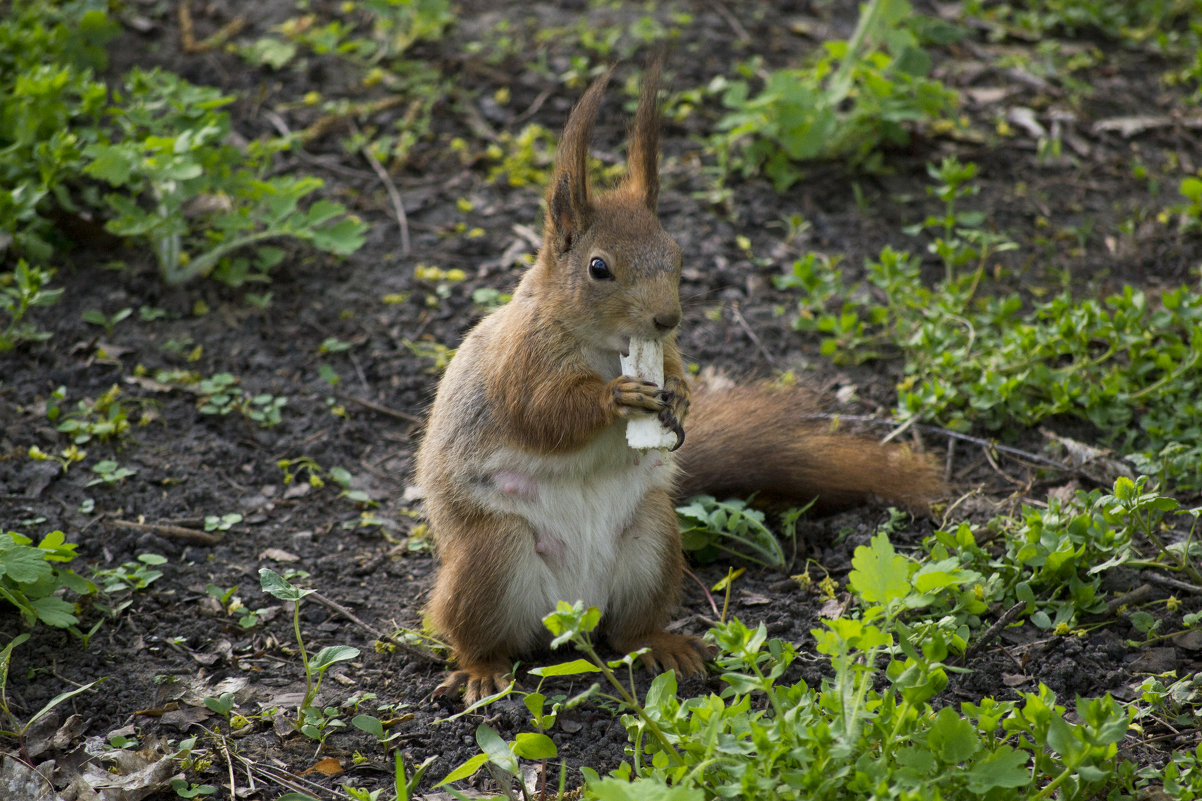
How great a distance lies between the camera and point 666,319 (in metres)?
2.56

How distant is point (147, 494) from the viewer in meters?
3.29

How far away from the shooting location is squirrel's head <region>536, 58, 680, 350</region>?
2.59m

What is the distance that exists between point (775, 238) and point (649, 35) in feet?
4.71

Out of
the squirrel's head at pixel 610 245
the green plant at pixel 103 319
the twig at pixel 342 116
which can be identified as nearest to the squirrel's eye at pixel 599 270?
the squirrel's head at pixel 610 245

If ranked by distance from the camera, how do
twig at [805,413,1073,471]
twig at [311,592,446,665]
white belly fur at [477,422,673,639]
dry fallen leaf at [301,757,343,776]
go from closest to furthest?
dry fallen leaf at [301,757,343,776]
white belly fur at [477,422,673,639]
twig at [311,592,446,665]
twig at [805,413,1073,471]

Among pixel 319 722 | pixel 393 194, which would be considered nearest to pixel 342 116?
pixel 393 194

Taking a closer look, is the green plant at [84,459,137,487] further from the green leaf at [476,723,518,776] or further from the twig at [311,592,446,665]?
the green leaf at [476,723,518,776]

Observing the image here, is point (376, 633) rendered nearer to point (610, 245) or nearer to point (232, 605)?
point (232, 605)

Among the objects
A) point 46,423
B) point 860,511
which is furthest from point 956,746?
point 46,423

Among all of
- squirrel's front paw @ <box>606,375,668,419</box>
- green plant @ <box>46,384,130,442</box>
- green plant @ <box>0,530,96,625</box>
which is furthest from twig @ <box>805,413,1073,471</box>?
green plant @ <box>46,384,130,442</box>

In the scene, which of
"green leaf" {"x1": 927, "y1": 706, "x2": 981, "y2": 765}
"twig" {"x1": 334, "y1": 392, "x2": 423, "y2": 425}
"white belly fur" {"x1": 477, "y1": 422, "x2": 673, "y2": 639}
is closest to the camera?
"green leaf" {"x1": 927, "y1": 706, "x2": 981, "y2": 765}

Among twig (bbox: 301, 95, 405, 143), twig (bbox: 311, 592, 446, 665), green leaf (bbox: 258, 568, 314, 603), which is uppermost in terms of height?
twig (bbox: 301, 95, 405, 143)

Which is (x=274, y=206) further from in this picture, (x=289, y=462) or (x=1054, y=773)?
(x=1054, y=773)

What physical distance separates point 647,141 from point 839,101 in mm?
1965
